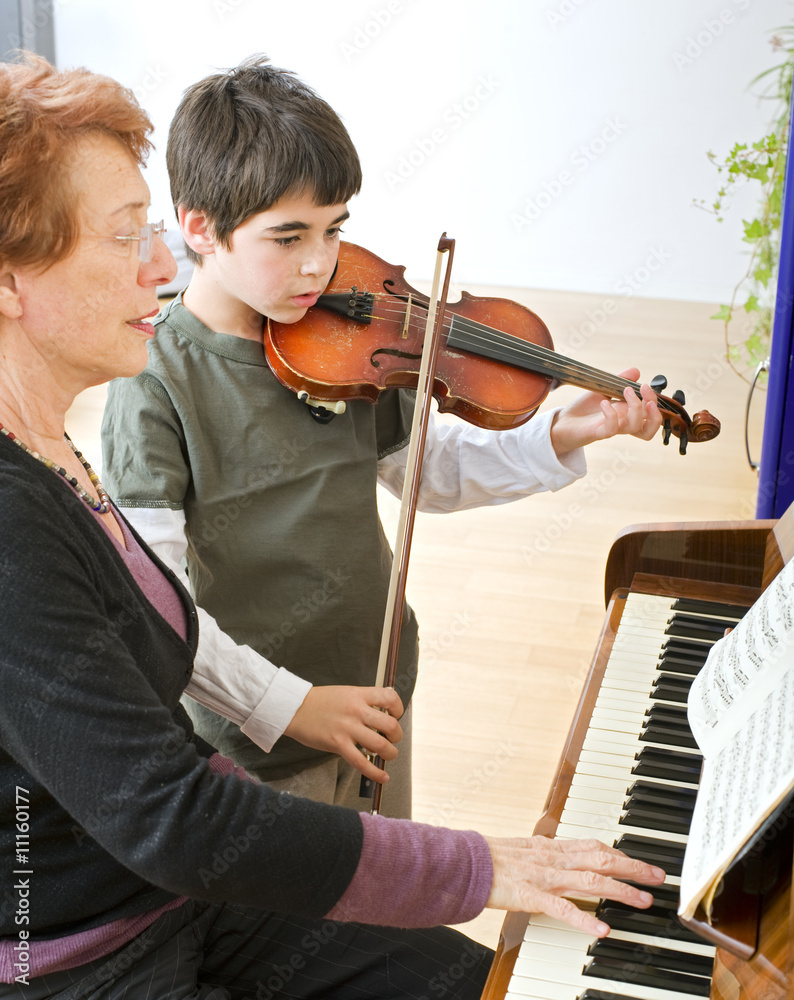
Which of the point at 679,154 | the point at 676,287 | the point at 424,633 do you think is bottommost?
the point at 424,633

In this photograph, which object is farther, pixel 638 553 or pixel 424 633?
pixel 424 633

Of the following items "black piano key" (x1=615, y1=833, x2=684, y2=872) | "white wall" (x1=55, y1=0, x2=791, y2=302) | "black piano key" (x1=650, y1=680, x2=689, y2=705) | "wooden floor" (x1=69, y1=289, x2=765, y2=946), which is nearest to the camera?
"black piano key" (x1=615, y1=833, x2=684, y2=872)

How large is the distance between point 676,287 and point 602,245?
1.53 feet

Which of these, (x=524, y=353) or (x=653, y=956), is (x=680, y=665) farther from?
(x=524, y=353)

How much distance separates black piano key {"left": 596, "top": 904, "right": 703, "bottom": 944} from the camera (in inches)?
35.1

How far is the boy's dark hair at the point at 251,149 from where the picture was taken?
122 centimetres

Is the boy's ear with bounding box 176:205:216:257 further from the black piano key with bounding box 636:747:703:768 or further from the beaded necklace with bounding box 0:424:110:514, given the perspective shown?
the black piano key with bounding box 636:747:703:768

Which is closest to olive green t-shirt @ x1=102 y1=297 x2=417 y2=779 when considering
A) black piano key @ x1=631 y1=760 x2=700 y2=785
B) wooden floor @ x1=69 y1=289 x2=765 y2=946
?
black piano key @ x1=631 y1=760 x2=700 y2=785

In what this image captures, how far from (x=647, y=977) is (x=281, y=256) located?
2.80ft

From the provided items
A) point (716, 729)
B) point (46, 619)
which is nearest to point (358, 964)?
point (716, 729)

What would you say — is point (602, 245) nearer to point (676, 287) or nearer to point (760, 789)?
point (676, 287)

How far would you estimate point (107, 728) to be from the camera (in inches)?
31.1

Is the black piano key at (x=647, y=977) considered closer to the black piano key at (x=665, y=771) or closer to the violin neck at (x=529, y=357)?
the black piano key at (x=665, y=771)

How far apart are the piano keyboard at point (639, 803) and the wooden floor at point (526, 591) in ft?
2.50
